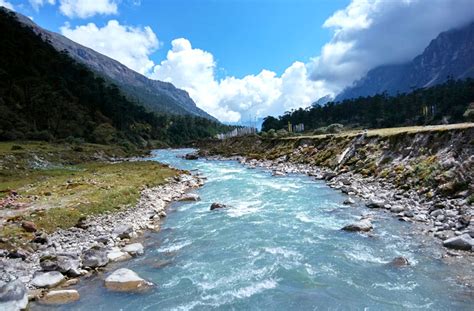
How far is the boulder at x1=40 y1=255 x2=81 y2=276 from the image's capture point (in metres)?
14.2

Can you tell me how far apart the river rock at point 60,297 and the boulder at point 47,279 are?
736 millimetres

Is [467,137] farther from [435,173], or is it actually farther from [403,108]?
[403,108]

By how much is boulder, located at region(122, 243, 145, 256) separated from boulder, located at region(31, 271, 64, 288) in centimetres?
346

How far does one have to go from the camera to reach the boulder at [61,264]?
14.2 meters

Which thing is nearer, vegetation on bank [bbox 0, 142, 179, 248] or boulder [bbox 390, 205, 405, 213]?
vegetation on bank [bbox 0, 142, 179, 248]

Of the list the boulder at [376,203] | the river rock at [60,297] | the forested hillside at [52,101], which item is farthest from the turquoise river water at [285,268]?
the forested hillside at [52,101]

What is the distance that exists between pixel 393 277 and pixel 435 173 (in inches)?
527

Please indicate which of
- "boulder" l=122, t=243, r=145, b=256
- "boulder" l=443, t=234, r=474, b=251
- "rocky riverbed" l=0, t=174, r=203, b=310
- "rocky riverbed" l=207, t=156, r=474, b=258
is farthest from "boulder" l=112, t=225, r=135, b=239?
"boulder" l=443, t=234, r=474, b=251

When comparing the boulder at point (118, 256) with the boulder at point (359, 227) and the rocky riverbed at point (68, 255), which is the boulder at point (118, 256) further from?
the boulder at point (359, 227)

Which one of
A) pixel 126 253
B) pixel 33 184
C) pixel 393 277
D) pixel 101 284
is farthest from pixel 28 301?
pixel 33 184

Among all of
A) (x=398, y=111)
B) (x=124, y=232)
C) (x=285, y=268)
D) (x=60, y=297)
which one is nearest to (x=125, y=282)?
(x=60, y=297)

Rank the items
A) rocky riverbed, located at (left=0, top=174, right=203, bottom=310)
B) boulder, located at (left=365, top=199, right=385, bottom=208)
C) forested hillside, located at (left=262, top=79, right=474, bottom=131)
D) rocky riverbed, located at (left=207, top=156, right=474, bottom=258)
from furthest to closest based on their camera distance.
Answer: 1. forested hillside, located at (left=262, top=79, right=474, bottom=131)
2. boulder, located at (left=365, top=199, right=385, bottom=208)
3. rocky riverbed, located at (left=207, top=156, right=474, bottom=258)
4. rocky riverbed, located at (left=0, top=174, right=203, bottom=310)

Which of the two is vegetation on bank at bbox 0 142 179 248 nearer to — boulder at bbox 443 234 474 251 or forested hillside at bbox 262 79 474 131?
boulder at bbox 443 234 474 251

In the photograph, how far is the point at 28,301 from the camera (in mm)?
11969
